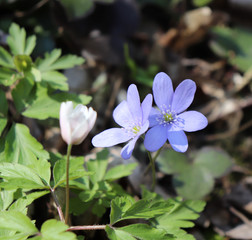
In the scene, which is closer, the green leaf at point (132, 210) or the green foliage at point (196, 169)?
the green leaf at point (132, 210)

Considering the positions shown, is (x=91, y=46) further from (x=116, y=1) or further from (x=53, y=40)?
(x=116, y=1)

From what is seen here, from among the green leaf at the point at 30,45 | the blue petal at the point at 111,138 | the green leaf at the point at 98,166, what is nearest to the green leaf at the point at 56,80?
the green leaf at the point at 30,45

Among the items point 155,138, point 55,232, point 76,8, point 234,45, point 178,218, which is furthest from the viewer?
point 234,45

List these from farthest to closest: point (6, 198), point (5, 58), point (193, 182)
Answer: point (193, 182)
point (5, 58)
point (6, 198)

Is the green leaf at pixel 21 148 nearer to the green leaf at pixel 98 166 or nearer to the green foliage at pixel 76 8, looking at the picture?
the green leaf at pixel 98 166

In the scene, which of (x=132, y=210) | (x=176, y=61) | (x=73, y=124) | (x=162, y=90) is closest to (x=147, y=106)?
(x=162, y=90)

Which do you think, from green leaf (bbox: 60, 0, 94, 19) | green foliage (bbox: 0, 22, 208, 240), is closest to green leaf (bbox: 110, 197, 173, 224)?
green foliage (bbox: 0, 22, 208, 240)

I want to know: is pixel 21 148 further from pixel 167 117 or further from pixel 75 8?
pixel 75 8
